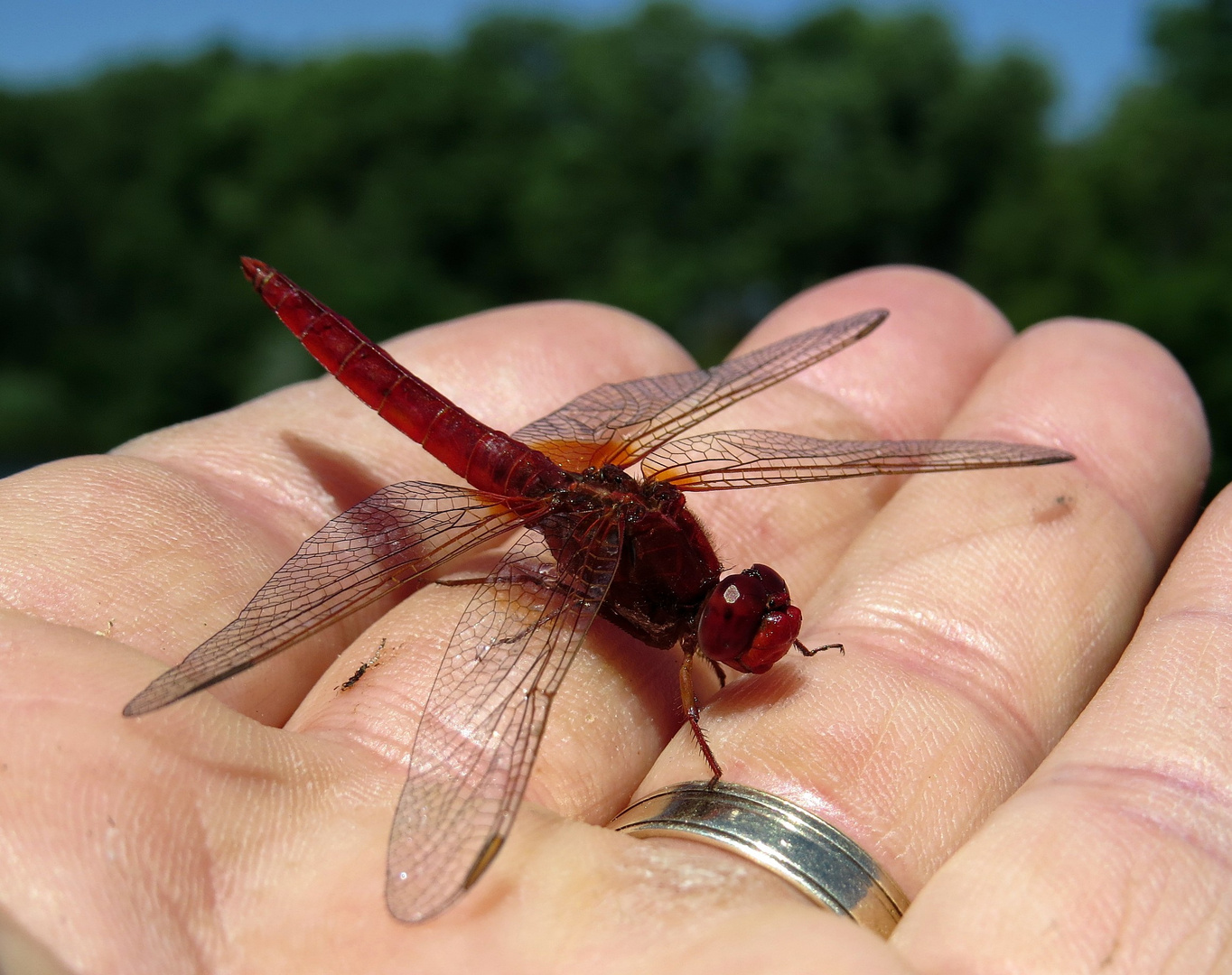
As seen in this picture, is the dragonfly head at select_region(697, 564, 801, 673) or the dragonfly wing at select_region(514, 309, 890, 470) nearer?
the dragonfly head at select_region(697, 564, 801, 673)

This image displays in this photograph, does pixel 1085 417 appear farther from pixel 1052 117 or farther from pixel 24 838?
pixel 1052 117

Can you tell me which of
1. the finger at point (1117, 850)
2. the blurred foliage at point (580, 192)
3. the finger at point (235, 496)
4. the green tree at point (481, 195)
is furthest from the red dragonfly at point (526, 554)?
the green tree at point (481, 195)

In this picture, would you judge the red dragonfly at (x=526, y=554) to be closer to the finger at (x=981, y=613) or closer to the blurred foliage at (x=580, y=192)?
the finger at (x=981, y=613)

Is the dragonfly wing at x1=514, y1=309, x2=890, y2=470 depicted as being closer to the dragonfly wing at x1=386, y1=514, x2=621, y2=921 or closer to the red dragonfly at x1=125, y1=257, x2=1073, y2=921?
the red dragonfly at x1=125, y1=257, x2=1073, y2=921

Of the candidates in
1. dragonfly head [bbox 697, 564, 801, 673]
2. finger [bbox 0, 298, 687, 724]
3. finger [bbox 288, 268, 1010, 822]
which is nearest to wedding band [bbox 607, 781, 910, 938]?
finger [bbox 288, 268, 1010, 822]

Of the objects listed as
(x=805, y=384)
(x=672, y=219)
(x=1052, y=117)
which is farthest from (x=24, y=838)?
(x=1052, y=117)
